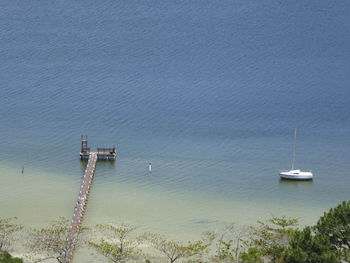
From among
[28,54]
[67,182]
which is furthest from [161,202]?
[28,54]

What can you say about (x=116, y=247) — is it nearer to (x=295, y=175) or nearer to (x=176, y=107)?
(x=295, y=175)

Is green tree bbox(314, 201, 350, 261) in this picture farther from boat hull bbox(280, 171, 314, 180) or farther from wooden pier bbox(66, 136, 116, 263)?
boat hull bbox(280, 171, 314, 180)

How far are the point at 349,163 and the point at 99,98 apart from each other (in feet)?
80.1

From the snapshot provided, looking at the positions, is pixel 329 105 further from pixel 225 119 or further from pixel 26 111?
pixel 26 111

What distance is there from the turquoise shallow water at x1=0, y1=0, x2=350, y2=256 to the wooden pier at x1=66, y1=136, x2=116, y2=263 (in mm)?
698

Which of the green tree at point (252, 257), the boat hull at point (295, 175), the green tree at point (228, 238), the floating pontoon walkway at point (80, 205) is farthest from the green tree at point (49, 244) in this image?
the boat hull at point (295, 175)

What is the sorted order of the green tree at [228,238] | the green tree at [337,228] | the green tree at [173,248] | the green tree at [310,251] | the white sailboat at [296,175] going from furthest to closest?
the white sailboat at [296,175], the green tree at [228,238], the green tree at [173,248], the green tree at [337,228], the green tree at [310,251]

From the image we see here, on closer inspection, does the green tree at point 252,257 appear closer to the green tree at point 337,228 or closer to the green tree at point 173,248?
the green tree at point 173,248

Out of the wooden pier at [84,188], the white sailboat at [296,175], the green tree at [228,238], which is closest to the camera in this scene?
the wooden pier at [84,188]

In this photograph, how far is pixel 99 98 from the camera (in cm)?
6438

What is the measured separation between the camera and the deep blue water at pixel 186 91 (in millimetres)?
50719

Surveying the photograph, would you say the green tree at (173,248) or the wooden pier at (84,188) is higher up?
the wooden pier at (84,188)

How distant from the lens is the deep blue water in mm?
50719

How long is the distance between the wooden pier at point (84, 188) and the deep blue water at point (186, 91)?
963mm
